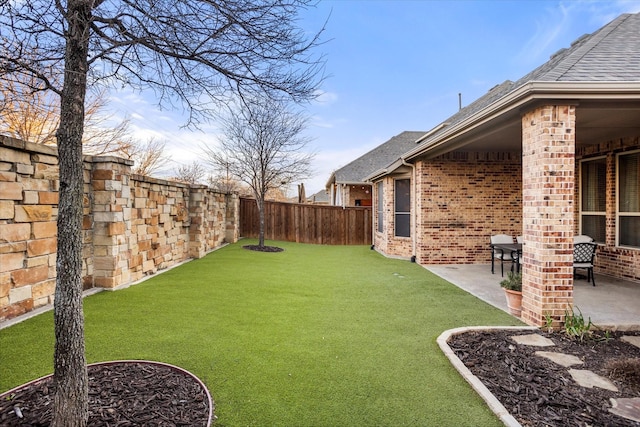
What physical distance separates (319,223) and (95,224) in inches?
399

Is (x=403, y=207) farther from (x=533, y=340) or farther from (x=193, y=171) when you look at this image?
(x=193, y=171)

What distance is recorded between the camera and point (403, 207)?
1048 centimetres

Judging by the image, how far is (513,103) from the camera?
4.33 meters

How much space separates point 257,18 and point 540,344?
438 cm

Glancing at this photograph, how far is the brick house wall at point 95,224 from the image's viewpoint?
395cm

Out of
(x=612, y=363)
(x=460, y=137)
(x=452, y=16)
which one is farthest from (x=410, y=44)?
(x=612, y=363)

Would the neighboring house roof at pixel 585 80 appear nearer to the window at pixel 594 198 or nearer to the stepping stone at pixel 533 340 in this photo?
the stepping stone at pixel 533 340

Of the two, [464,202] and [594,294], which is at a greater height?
[464,202]

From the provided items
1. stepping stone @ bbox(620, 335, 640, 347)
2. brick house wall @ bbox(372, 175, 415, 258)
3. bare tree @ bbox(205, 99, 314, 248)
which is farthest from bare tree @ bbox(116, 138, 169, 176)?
stepping stone @ bbox(620, 335, 640, 347)

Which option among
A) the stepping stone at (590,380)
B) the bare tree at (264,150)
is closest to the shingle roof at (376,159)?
the bare tree at (264,150)

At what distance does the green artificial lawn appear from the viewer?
2521mm

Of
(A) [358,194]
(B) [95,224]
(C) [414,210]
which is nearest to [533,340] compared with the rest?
(C) [414,210]

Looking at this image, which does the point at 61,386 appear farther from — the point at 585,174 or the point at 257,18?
the point at 585,174

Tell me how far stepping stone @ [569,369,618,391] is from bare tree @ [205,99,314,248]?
10.7 meters
